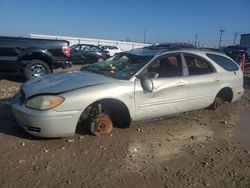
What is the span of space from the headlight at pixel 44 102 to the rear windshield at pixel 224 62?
3560 mm

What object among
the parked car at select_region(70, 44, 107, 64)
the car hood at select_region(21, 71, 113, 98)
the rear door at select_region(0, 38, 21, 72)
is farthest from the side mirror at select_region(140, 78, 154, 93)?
the parked car at select_region(70, 44, 107, 64)

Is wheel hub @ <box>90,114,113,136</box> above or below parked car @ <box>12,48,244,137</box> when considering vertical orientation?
below

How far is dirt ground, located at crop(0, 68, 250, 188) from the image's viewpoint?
3686 millimetres

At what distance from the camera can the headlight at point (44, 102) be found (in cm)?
439

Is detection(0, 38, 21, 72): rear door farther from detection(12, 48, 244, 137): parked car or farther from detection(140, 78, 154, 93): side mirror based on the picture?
detection(140, 78, 154, 93): side mirror

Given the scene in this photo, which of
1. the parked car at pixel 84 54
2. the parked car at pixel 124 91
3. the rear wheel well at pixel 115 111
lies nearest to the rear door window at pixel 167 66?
the parked car at pixel 124 91

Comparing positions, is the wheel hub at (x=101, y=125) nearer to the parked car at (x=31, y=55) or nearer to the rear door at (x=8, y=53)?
the parked car at (x=31, y=55)

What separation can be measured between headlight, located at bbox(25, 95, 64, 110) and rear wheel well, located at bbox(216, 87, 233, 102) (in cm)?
383

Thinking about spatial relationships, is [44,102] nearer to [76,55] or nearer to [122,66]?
[122,66]

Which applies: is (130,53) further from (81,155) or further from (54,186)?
(54,186)

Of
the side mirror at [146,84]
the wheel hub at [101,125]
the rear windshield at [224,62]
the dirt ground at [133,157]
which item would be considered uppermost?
the rear windshield at [224,62]

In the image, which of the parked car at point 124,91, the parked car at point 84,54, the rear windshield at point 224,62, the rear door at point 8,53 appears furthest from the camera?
the parked car at point 84,54

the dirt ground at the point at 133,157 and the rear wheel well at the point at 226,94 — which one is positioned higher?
the rear wheel well at the point at 226,94

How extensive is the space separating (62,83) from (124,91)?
0.99 meters
